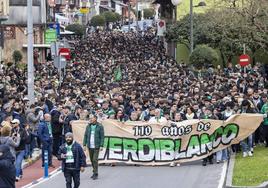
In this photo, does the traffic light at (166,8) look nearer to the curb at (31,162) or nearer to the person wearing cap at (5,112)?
the curb at (31,162)

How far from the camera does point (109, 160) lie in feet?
75.4

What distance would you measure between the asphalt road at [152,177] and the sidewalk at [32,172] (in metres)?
0.51

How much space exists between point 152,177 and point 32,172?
3.54 meters

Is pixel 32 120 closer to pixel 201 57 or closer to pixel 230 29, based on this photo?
pixel 201 57

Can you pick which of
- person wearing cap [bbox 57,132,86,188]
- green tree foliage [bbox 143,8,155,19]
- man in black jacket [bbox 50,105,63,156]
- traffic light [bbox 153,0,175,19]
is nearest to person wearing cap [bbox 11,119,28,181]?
person wearing cap [bbox 57,132,86,188]

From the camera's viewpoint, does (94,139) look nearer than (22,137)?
No

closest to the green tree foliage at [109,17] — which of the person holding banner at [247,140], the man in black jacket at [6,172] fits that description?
the person holding banner at [247,140]

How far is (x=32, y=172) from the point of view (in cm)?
2245

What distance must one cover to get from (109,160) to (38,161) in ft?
9.14

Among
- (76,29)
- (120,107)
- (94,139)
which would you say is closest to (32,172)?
(94,139)

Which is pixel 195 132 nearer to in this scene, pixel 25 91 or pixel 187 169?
pixel 187 169

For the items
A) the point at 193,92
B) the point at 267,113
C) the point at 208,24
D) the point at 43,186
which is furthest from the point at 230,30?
the point at 43,186

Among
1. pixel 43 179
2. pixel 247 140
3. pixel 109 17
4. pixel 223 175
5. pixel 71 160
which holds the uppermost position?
pixel 109 17

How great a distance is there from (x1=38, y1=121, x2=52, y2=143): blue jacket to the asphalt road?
1309 mm
